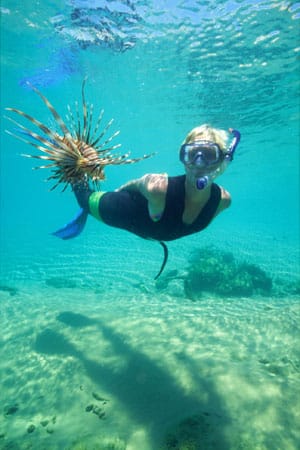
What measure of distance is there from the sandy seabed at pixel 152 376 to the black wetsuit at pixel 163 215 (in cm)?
237

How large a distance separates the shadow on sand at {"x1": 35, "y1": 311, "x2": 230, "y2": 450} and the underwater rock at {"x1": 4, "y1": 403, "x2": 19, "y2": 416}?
4.23 ft

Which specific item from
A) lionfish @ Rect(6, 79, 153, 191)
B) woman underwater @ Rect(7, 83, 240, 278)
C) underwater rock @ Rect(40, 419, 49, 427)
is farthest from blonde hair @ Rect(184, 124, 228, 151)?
underwater rock @ Rect(40, 419, 49, 427)

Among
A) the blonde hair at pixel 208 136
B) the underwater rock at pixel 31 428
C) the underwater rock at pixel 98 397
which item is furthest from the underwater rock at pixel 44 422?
the blonde hair at pixel 208 136

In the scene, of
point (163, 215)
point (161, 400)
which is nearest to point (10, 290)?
point (161, 400)

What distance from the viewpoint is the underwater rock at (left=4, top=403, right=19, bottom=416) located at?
15.5 feet

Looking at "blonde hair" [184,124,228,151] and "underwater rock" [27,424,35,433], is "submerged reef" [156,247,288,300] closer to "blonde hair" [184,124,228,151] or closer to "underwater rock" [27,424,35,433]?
"underwater rock" [27,424,35,433]

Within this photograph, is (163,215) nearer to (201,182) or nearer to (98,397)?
(201,182)

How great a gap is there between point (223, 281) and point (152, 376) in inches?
249

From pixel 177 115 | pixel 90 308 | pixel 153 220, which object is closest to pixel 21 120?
pixel 177 115

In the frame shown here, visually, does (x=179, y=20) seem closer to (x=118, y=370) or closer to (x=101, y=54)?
(x=101, y=54)

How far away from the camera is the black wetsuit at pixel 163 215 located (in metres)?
4.00

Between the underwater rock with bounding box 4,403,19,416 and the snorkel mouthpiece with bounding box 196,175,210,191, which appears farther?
the underwater rock with bounding box 4,403,19,416

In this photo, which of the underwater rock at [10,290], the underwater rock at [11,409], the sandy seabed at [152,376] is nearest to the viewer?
the sandy seabed at [152,376]

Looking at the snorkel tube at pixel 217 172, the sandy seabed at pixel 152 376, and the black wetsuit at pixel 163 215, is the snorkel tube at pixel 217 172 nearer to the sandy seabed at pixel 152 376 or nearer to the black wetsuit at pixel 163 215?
the black wetsuit at pixel 163 215
